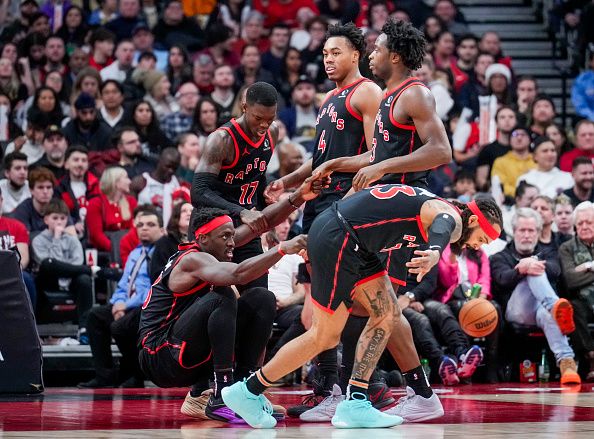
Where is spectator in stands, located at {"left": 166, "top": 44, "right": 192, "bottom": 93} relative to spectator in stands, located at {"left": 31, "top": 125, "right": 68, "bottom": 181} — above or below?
above

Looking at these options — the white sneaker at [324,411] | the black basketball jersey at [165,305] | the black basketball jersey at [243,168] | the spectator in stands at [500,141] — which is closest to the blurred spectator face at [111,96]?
the spectator in stands at [500,141]

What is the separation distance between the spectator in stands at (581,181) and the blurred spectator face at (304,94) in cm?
335

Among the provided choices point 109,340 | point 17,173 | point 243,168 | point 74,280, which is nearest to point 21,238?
point 74,280

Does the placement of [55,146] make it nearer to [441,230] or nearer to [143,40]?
[143,40]

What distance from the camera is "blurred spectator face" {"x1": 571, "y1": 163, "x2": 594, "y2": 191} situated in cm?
1233

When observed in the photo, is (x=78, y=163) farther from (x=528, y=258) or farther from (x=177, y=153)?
(x=528, y=258)

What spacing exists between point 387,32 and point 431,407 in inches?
87.1

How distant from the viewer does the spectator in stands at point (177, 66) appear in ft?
48.7

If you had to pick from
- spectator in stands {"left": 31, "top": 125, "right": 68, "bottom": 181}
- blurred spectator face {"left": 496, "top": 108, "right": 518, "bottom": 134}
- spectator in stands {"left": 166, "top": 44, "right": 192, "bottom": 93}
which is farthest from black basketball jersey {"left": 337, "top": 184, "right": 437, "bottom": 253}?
spectator in stands {"left": 166, "top": 44, "right": 192, "bottom": 93}

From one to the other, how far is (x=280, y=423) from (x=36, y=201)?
18.6 feet

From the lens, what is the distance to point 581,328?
35.7 feet

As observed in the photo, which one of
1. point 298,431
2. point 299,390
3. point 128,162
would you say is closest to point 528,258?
point 299,390

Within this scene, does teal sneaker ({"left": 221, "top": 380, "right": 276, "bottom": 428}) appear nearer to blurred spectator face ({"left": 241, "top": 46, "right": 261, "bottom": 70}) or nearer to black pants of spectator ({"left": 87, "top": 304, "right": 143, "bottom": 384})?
black pants of spectator ({"left": 87, "top": 304, "right": 143, "bottom": 384})

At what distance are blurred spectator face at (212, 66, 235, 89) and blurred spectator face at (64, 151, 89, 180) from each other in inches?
103
